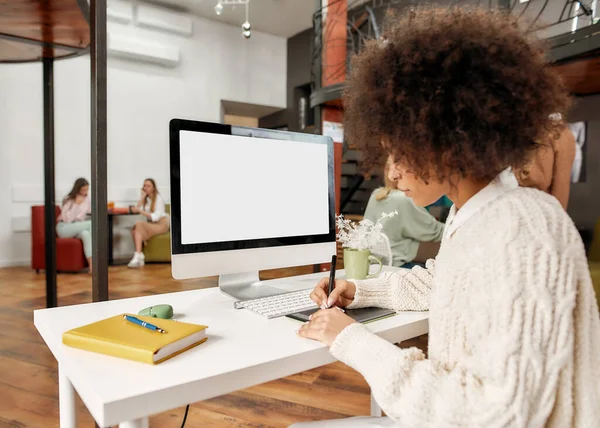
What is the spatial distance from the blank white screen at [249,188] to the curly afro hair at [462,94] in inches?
20.0

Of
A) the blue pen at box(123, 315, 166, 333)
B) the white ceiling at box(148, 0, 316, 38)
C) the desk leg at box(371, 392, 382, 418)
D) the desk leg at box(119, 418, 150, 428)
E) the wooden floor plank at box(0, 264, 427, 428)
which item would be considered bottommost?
the wooden floor plank at box(0, 264, 427, 428)

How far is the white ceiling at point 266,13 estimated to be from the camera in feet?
23.3

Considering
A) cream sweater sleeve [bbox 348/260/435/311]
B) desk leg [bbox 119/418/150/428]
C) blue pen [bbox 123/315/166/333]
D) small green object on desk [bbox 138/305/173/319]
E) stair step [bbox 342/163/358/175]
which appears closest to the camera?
desk leg [bbox 119/418/150/428]

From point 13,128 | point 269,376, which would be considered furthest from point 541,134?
point 13,128

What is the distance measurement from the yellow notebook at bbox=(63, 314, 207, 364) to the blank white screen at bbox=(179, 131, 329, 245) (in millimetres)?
326

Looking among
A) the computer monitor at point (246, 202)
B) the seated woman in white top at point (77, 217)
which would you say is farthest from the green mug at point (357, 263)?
the seated woman in white top at point (77, 217)

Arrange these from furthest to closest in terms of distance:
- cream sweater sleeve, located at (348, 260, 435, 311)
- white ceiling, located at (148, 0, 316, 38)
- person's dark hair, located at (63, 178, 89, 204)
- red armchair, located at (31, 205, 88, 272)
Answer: white ceiling, located at (148, 0, 316, 38) < person's dark hair, located at (63, 178, 89, 204) < red armchair, located at (31, 205, 88, 272) < cream sweater sleeve, located at (348, 260, 435, 311)

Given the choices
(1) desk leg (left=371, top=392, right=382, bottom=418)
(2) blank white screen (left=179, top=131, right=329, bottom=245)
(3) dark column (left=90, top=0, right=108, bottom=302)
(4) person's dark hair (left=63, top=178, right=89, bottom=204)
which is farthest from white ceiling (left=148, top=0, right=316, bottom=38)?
(1) desk leg (left=371, top=392, right=382, bottom=418)

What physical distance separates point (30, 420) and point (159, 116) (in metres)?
5.80

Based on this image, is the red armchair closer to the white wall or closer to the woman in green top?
the white wall

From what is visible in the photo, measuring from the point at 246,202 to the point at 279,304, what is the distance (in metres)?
0.31

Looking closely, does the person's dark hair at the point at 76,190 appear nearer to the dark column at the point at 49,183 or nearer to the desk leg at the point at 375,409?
the dark column at the point at 49,183

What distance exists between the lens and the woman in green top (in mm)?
2758

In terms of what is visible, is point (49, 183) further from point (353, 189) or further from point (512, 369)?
point (353, 189)
